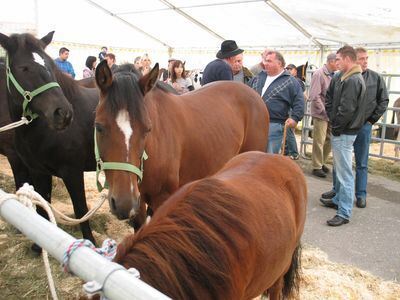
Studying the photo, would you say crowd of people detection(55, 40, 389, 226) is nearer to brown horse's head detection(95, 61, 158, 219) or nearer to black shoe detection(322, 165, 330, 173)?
black shoe detection(322, 165, 330, 173)

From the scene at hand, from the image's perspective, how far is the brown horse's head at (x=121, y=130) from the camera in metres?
1.92

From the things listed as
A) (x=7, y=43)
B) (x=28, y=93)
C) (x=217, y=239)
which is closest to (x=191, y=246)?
(x=217, y=239)

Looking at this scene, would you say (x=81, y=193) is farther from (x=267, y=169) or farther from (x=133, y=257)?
(x=133, y=257)

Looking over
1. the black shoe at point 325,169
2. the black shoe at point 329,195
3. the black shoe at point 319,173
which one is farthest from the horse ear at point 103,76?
the black shoe at point 325,169

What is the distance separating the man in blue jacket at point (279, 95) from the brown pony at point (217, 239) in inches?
106

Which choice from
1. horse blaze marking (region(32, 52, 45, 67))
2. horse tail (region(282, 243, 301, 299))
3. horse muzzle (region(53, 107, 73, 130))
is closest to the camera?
horse tail (region(282, 243, 301, 299))

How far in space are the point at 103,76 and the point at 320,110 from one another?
195 inches

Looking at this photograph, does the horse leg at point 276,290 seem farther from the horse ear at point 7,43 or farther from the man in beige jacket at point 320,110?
the man in beige jacket at point 320,110

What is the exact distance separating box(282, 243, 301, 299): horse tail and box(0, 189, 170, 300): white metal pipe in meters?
1.82

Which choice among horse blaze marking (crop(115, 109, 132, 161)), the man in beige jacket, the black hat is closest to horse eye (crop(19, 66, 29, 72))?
horse blaze marking (crop(115, 109, 132, 161))

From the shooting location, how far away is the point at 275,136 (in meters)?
4.71

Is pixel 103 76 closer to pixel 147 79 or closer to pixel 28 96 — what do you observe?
pixel 147 79

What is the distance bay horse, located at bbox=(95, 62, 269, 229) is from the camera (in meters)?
2.00

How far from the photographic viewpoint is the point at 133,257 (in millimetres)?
1063
